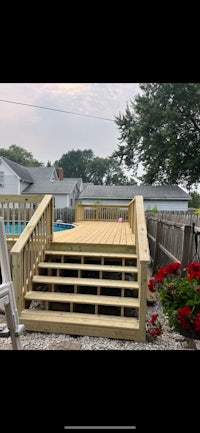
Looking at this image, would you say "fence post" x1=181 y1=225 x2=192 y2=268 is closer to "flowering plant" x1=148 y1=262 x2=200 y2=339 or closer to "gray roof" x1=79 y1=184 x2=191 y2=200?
"flowering plant" x1=148 y1=262 x2=200 y2=339

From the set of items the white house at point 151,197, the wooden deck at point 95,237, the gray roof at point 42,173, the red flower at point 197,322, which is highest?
the gray roof at point 42,173

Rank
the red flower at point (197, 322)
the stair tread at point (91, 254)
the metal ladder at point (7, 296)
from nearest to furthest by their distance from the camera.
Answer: the metal ladder at point (7, 296)
the red flower at point (197, 322)
the stair tread at point (91, 254)

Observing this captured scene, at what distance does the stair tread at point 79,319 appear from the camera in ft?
7.50

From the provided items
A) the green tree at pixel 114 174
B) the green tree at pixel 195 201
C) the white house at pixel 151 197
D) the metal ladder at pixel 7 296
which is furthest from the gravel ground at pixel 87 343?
the green tree at pixel 114 174

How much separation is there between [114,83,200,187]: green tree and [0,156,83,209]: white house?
6909 mm

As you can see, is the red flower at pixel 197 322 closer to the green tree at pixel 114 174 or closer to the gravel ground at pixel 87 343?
the gravel ground at pixel 87 343

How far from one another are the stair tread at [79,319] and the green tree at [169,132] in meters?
16.8

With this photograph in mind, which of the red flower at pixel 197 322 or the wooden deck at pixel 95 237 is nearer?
the red flower at pixel 197 322

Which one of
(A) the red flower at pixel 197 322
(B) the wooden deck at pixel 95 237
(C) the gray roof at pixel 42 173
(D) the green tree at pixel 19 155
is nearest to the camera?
(A) the red flower at pixel 197 322

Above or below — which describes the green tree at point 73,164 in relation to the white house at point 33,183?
above
